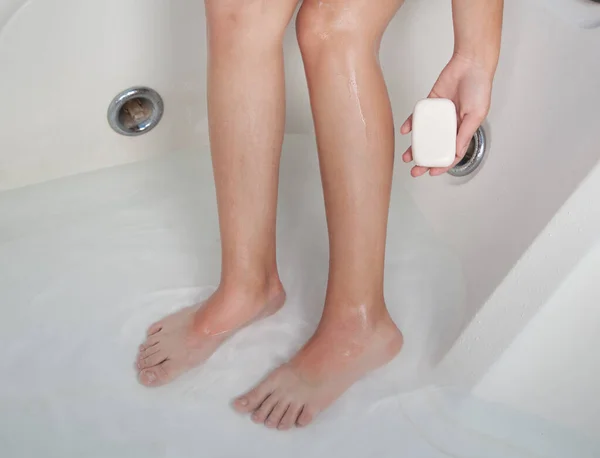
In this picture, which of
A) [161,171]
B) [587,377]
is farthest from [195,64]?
[587,377]

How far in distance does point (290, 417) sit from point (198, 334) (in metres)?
0.14

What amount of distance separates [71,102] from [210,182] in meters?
0.22

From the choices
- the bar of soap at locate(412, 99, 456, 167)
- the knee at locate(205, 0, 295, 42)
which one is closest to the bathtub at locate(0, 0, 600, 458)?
the bar of soap at locate(412, 99, 456, 167)

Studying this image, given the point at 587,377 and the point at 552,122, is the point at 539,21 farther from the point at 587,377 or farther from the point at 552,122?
the point at 587,377

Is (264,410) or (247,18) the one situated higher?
(247,18)

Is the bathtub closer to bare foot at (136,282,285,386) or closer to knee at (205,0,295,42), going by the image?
bare foot at (136,282,285,386)

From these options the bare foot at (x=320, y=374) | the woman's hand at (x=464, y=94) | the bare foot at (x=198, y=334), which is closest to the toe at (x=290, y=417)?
the bare foot at (x=320, y=374)

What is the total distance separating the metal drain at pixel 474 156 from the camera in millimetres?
781

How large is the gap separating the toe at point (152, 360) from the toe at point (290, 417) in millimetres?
152

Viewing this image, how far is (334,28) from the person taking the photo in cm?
65

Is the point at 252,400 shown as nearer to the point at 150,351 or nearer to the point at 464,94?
the point at 150,351

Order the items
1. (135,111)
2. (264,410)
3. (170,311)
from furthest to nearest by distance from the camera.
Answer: (135,111) < (170,311) < (264,410)

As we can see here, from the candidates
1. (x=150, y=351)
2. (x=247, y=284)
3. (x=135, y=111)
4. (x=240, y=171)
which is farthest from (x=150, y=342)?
(x=135, y=111)

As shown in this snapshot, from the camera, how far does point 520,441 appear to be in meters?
0.70
